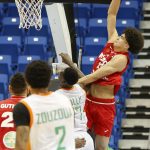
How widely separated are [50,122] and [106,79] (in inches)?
75.8

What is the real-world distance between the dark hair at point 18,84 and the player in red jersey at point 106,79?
0.76 metres

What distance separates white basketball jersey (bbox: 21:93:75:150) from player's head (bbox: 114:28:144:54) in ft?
5.95

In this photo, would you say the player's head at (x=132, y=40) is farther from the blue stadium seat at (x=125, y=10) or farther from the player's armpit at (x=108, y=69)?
the blue stadium seat at (x=125, y=10)

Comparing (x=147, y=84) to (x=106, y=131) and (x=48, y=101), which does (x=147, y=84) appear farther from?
(x=48, y=101)

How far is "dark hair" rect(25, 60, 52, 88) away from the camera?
14.4 feet

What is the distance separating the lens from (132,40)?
6176mm

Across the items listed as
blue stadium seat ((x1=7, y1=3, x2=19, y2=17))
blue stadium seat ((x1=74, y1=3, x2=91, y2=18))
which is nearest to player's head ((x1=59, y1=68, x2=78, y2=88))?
blue stadium seat ((x1=74, y1=3, x2=91, y2=18))

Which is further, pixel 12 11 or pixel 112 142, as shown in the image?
pixel 12 11

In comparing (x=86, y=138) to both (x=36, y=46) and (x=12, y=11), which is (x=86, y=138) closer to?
(x=36, y=46)

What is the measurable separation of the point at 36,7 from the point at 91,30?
5192 mm

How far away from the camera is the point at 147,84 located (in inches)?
480

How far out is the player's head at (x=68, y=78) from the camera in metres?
5.73

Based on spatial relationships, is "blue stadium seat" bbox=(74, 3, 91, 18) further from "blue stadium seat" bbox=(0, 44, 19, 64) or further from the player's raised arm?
the player's raised arm

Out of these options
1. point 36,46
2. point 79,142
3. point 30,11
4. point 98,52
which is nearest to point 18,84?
point 79,142
